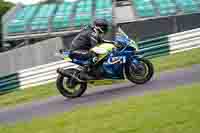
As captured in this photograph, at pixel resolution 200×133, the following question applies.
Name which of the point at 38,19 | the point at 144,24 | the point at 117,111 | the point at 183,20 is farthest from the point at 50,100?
the point at 38,19

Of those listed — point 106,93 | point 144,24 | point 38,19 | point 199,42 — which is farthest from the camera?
point 38,19

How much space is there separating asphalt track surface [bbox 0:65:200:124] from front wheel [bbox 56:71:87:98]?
0.15 meters

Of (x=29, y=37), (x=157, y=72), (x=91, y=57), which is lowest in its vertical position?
(x=29, y=37)

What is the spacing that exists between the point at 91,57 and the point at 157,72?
2.67 metres

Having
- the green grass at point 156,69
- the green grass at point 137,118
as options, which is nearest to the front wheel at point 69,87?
the green grass at point 156,69

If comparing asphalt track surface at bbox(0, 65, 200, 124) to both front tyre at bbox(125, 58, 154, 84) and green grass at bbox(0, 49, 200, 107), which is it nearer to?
front tyre at bbox(125, 58, 154, 84)

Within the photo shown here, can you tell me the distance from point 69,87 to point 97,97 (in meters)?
0.75

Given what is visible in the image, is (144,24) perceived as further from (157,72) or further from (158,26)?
(157,72)

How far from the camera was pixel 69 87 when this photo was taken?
11.1 metres

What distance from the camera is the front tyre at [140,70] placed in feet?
35.6

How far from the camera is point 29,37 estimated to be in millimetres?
32188

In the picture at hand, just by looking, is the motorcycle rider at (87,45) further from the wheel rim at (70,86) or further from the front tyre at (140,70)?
the front tyre at (140,70)

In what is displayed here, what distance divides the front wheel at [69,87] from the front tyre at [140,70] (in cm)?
106

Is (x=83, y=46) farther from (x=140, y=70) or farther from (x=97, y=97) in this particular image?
(x=140, y=70)
